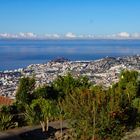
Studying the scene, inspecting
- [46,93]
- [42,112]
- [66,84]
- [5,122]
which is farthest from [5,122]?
[66,84]

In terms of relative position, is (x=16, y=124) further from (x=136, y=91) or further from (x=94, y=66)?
→ (x=94, y=66)

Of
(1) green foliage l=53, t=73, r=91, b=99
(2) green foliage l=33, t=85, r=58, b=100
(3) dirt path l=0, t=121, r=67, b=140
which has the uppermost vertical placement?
(1) green foliage l=53, t=73, r=91, b=99

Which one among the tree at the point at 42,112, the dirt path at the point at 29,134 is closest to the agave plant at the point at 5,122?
the dirt path at the point at 29,134

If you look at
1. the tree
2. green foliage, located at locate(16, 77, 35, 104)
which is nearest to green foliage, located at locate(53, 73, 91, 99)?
green foliage, located at locate(16, 77, 35, 104)

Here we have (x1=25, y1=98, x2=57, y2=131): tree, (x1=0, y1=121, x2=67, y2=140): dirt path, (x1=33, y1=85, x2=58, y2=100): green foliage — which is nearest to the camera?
(x1=0, y1=121, x2=67, y2=140): dirt path

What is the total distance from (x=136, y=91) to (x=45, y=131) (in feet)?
23.9

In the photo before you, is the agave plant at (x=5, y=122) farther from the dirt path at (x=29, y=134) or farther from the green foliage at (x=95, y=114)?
the green foliage at (x=95, y=114)

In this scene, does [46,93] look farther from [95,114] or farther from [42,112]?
[95,114]

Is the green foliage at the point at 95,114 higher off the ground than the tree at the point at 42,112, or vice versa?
the green foliage at the point at 95,114

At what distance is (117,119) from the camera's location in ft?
49.0

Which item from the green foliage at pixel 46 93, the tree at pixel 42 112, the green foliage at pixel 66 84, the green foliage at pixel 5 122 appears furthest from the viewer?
the green foliage at pixel 66 84

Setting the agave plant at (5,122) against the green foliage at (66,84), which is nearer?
the agave plant at (5,122)

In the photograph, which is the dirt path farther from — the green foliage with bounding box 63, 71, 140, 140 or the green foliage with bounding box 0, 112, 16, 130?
the green foliage with bounding box 63, 71, 140, 140

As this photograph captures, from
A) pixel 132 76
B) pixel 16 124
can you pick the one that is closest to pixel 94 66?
pixel 132 76
